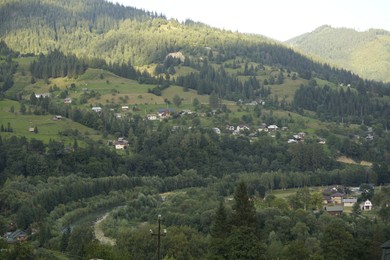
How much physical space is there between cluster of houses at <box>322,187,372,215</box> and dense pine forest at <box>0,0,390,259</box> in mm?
442

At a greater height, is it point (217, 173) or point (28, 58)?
point (28, 58)

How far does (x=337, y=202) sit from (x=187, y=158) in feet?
84.5

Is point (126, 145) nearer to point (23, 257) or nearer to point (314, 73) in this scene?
point (23, 257)

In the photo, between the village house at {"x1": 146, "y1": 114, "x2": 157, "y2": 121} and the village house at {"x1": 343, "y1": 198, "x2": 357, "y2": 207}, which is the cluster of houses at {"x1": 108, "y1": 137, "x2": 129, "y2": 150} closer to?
the village house at {"x1": 146, "y1": 114, "x2": 157, "y2": 121}

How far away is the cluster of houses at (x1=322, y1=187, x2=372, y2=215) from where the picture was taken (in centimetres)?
6844

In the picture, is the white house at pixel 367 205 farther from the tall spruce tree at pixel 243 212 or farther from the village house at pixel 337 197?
the tall spruce tree at pixel 243 212

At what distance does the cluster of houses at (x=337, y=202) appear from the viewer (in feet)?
225

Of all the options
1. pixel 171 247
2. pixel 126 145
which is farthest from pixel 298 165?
pixel 171 247

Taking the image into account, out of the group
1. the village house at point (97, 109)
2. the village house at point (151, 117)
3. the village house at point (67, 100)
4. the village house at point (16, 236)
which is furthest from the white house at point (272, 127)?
the village house at point (16, 236)

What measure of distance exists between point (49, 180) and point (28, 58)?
86.4 metres

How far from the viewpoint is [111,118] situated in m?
108

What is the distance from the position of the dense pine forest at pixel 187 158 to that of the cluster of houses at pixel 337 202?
0.44 m

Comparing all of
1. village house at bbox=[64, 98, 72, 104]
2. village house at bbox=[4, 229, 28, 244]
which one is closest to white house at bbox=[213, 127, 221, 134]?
village house at bbox=[64, 98, 72, 104]

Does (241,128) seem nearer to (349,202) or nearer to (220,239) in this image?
(349,202)
